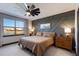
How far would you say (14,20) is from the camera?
4.62 meters

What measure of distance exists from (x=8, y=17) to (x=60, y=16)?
11.8 ft

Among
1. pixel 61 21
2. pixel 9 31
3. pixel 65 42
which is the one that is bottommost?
pixel 65 42

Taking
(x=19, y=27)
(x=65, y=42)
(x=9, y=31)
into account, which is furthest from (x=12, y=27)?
(x=65, y=42)

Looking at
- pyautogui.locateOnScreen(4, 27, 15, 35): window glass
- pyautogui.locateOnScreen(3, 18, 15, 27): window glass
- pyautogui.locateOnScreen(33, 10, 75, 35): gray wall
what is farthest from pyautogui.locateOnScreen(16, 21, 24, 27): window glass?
pyautogui.locateOnScreen(33, 10, 75, 35): gray wall

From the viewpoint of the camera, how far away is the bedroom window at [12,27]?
4.15m

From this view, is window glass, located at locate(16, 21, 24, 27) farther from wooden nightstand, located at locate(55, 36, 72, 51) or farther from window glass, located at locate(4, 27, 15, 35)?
wooden nightstand, located at locate(55, 36, 72, 51)

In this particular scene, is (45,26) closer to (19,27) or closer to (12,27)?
(19,27)

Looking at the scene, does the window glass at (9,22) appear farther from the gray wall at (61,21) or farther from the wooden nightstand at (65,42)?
the wooden nightstand at (65,42)

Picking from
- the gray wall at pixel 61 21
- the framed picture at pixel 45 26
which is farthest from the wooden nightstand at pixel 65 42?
the framed picture at pixel 45 26

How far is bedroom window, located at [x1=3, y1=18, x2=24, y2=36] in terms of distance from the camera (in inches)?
164

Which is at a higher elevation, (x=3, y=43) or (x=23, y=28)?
(x=23, y=28)

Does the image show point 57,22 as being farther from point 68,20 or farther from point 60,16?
point 68,20

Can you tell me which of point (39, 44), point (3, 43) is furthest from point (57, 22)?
point (3, 43)

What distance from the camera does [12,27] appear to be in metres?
4.61
